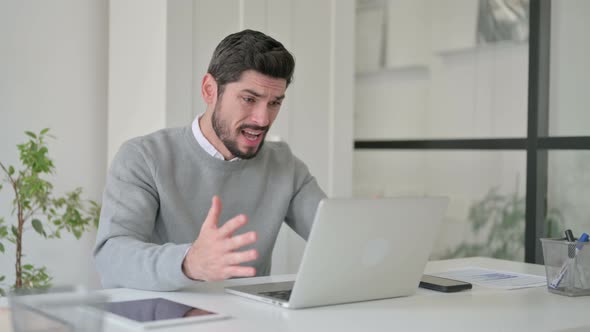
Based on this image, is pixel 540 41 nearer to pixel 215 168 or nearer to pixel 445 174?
pixel 445 174

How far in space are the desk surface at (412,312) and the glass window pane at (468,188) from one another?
A: 153 cm

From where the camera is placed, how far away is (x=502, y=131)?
3396 millimetres

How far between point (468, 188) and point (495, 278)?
1560mm

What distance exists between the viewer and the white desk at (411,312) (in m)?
1.39

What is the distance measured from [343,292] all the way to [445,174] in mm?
2233

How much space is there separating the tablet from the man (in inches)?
15.7

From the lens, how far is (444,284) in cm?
186

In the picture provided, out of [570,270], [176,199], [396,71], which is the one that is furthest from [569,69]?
[176,199]

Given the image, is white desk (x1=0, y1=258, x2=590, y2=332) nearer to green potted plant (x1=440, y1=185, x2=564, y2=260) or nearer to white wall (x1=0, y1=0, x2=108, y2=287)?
green potted plant (x1=440, y1=185, x2=564, y2=260)

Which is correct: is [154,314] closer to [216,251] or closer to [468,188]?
[216,251]

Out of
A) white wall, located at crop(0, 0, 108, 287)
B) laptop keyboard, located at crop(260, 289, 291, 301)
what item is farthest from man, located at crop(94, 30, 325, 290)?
white wall, located at crop(0, 0, 108, 287)

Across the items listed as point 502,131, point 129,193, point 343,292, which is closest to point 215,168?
point 129,193

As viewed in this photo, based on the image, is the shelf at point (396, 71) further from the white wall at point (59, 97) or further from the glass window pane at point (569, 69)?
the white wall at point (59, 97)

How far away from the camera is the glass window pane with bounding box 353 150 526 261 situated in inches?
132
